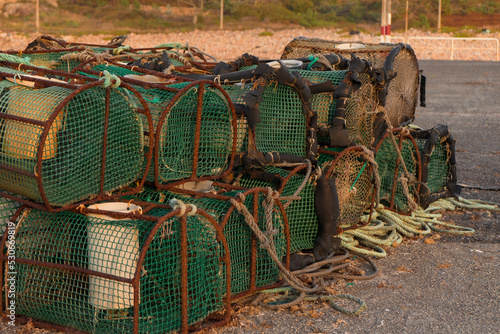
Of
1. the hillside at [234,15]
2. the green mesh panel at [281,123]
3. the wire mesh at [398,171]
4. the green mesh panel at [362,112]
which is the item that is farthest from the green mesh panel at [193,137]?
the hillside at [234,15]

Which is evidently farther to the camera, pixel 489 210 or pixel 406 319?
pixel 489 210

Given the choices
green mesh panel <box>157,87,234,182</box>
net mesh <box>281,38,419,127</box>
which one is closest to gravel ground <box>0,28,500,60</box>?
net mesh <box>281,38,419,127</box>

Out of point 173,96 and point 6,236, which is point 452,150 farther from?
point 6,236

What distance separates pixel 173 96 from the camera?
3162 mm

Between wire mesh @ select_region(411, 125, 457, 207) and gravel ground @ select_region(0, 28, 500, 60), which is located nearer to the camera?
wire mesh @ select_region(411, 125, 457, 207)

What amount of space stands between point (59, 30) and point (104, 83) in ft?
119

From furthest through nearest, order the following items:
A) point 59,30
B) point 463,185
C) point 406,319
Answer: point 59,30 < point 463,185 < point 406,319

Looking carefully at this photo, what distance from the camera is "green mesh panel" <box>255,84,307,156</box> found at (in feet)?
11.9

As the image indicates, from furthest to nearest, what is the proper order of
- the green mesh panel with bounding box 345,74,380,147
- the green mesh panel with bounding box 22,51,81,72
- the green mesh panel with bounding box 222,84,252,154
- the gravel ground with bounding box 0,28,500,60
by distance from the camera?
the gravel ground with bounding box 0,28,500,60
the green mesh panel with bounding box 22,51,81,72
the green mesh panel with bounding box 345,74,380,147
the green mesh panel with bounding box 222,84,252,154

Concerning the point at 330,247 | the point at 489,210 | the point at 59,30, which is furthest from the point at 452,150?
the point at 59,30

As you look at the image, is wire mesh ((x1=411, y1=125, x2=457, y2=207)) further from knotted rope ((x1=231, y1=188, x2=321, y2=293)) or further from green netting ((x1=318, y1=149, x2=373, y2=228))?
knotted rope ((x1=231, y1=188, x2=321, y2=293))

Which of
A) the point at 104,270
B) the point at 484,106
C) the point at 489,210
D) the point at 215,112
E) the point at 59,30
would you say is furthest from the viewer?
the point at 59,30

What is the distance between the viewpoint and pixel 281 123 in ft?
12.2

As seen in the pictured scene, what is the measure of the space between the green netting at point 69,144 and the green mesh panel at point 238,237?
0.25 m
